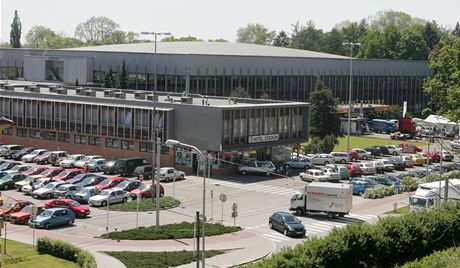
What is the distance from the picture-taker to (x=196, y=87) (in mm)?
92875

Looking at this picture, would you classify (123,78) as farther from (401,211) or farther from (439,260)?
(439,260)

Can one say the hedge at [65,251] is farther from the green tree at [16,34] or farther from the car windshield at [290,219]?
the green tree at [16,34]

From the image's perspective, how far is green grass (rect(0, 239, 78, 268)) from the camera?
32.7 metres

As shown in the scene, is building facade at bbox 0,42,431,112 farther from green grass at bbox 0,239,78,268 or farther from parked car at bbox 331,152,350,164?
green grass at bbox 0,239,78,268

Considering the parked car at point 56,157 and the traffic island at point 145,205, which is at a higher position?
the parked car at point 56,157

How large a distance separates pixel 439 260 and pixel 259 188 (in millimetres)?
25572

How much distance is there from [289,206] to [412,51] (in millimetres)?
111942

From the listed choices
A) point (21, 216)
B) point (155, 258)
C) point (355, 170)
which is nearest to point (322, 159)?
point (355, 170)

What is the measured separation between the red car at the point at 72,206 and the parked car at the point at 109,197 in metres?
2.39

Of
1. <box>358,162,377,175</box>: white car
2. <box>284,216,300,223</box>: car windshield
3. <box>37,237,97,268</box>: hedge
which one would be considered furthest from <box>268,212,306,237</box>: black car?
<box>358,162,377,175</box>: white car

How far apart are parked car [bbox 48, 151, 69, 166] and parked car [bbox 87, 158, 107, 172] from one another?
3776 millimetres

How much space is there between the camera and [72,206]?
44781 millimetres

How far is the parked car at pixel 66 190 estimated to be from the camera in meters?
49.7

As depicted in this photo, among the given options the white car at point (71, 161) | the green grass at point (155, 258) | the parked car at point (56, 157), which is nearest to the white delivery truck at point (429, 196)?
the green grass at point (155, 258)
